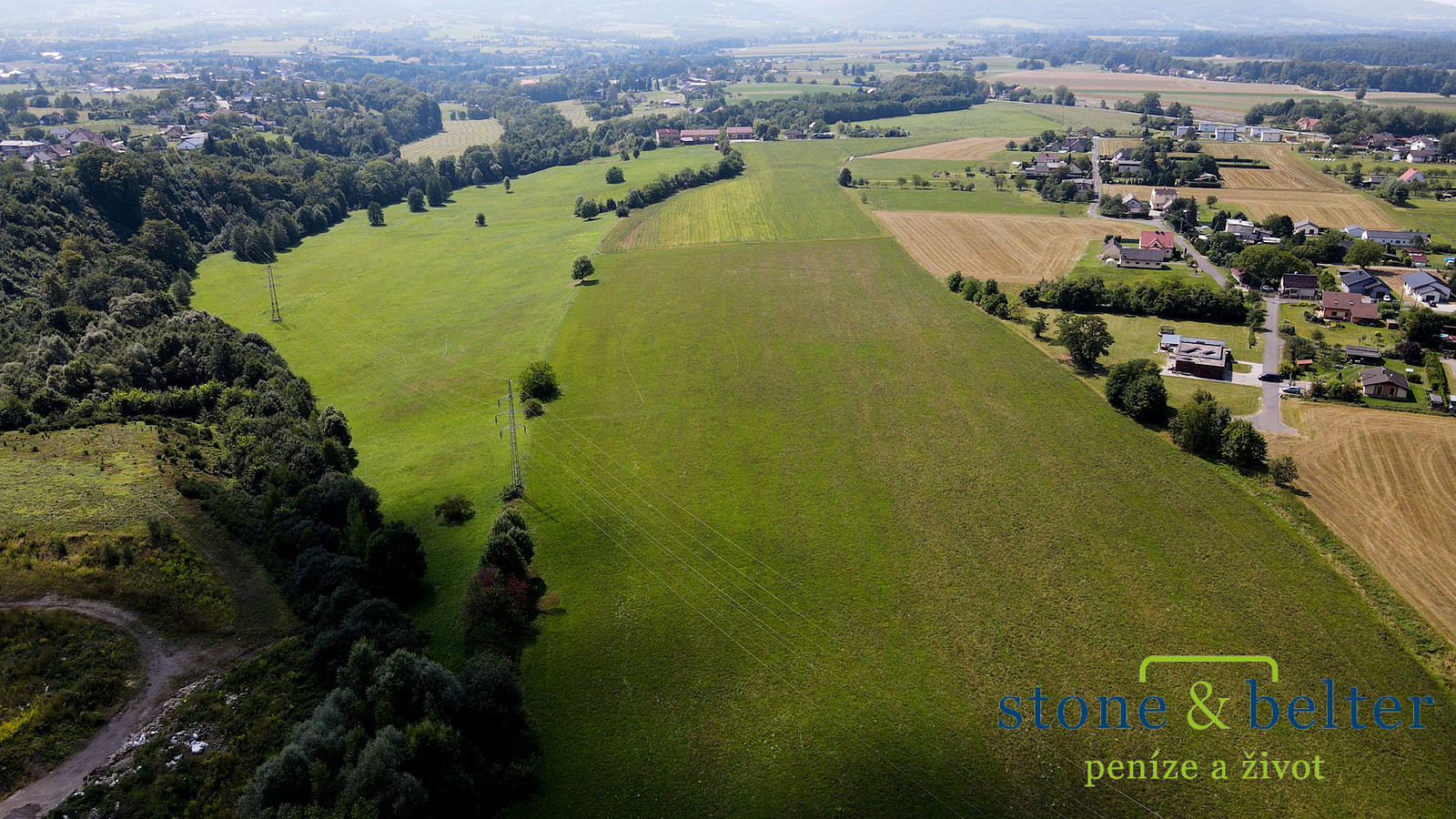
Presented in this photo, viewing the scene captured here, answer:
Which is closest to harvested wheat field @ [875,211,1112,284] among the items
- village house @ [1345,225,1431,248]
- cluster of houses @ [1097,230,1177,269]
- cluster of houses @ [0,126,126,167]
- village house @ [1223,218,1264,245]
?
cluster of houses @ [1097,230,1177,269]

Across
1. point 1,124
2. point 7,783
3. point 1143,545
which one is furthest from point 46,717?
point 1,124

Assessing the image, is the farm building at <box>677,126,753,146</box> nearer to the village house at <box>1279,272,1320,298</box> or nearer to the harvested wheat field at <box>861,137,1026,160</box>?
the harvested wheat field at <box>861,137,1026,160</box>

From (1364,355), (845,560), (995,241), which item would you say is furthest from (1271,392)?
(995,241)

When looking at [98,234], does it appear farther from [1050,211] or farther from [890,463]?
[1050,211]

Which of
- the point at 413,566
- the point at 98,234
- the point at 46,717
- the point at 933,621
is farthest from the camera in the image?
the point at 98,234

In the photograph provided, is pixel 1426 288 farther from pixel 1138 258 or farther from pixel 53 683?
pixel 53 683
